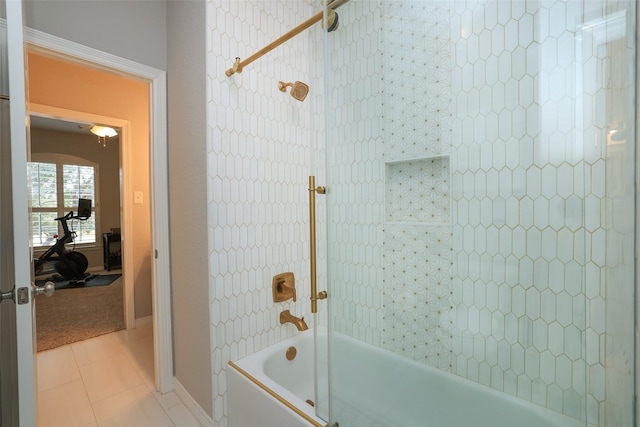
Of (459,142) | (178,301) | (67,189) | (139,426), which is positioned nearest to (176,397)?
(139,426)

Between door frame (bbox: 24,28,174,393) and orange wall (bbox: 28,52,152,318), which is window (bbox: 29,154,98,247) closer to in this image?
orange wall (bbox: 28,52,152,318)

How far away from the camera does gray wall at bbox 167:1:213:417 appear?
1.67m

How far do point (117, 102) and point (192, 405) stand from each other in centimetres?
295

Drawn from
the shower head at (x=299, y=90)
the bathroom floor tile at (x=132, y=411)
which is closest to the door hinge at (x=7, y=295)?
the bathroom floor tile at (x=132, y=411)

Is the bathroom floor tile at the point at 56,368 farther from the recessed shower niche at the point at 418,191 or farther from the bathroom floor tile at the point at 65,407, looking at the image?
→ the recessed shower niche at the point at 418,191

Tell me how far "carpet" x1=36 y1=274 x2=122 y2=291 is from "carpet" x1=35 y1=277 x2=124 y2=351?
254mm

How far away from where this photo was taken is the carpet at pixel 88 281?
4.83 metres

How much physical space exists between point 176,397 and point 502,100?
2.51m

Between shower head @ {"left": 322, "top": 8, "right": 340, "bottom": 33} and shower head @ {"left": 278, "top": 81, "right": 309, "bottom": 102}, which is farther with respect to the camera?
shower head @ {"left": 278, "top": 81, "right": 309, "bottom": 102}

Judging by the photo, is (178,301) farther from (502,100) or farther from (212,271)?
(502,100)

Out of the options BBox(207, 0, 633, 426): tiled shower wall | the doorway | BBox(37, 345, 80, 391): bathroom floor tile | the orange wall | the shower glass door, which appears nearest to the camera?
the shower glass door

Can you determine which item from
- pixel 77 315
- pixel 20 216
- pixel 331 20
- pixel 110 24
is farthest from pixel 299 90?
pixel 77 315

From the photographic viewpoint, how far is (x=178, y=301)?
1.96 m

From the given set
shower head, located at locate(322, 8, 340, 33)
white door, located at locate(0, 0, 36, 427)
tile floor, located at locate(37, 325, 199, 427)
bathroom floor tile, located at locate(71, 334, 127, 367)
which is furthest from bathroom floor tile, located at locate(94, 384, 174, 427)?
shower head, located at locate(322, 8, 340, 33)
